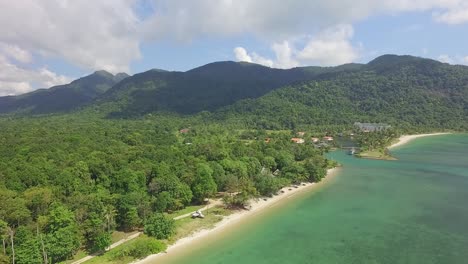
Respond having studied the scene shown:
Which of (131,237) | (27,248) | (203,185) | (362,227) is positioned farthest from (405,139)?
(27,248)

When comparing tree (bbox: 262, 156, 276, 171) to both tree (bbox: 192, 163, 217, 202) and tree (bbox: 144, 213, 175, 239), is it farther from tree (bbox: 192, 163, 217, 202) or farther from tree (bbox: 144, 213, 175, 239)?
tree (bbox: 144, 213, 175, 239)

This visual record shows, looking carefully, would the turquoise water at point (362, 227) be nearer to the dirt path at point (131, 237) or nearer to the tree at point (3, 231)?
the dirt path at point (131, 237)

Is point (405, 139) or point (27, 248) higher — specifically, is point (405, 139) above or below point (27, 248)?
below

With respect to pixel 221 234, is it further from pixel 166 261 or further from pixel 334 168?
pixel 334 168

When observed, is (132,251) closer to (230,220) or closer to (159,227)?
(159,227)

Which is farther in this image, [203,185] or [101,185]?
[203,185]

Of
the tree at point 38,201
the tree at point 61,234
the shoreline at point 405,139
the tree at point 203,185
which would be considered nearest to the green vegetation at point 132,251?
the tree at point 61,234
